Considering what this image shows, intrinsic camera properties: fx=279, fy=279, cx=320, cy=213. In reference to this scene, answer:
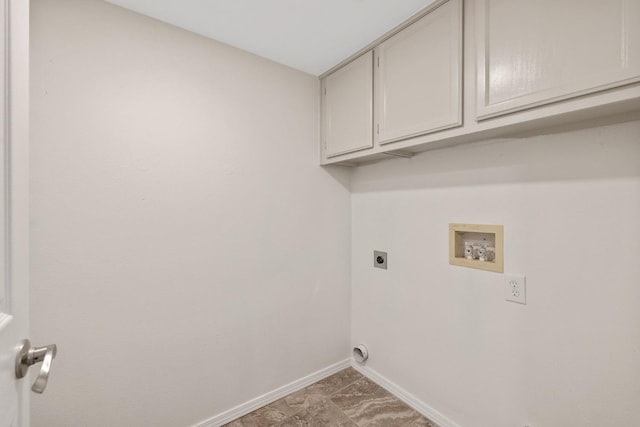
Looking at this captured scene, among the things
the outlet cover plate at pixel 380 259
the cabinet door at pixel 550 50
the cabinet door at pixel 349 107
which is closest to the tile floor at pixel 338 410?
the outlet cover plate at pixel 380 259

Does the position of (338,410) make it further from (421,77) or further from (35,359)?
(421,77)

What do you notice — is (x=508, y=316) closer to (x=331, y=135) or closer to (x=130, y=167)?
(x=331, y=135)

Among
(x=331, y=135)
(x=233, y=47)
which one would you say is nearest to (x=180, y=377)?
(x=331, y=135)

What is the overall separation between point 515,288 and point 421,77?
1081mm

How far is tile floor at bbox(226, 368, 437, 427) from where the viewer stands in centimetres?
156

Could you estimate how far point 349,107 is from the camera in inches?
68.6

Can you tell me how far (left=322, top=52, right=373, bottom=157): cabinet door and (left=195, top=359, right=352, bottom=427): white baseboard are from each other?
152 centimetres

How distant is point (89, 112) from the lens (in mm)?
1209

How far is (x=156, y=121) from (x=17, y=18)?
0.78 meters

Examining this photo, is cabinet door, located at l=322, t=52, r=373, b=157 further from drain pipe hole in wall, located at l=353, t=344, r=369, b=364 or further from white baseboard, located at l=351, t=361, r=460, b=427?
white baseboard, located at l=351, t=361, r=460, b=427

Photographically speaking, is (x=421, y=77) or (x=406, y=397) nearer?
(x=421, y=77)

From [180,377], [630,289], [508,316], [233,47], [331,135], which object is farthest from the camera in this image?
[331,135]

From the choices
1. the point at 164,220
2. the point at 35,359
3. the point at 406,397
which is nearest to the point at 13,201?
the point at 35,359

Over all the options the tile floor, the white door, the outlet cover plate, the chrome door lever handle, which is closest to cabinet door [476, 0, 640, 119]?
the outlet cover plate
